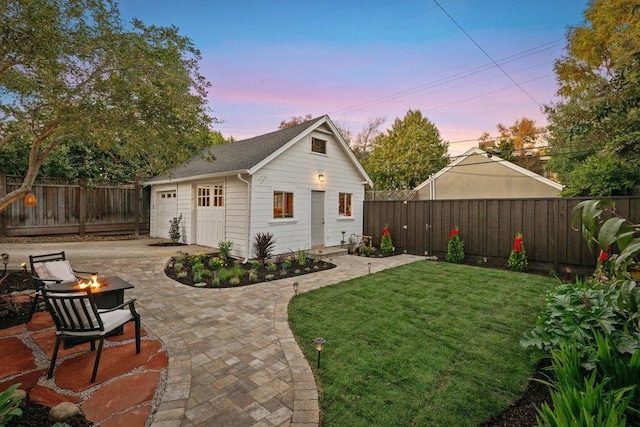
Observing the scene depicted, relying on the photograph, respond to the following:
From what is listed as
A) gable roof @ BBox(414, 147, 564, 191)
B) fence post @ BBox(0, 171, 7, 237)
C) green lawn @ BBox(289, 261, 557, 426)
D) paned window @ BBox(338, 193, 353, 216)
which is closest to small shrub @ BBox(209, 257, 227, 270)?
green lawn @ BBox(289, 261, 557, 426)

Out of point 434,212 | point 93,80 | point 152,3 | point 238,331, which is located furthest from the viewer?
point 434,212

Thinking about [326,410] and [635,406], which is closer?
[635,406]

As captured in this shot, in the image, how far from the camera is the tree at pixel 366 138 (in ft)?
89.1

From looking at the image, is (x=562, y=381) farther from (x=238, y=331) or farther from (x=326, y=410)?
(x=238, y=331)

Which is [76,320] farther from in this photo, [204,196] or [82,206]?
[82,206]

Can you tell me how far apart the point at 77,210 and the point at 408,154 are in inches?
790

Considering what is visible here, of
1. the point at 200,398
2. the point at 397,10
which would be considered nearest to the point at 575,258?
the point at 397,10

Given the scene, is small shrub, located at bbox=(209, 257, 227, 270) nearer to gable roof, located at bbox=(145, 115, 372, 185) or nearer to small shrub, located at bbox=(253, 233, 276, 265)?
small shrub, located at bbox=(253, 233, 276, 265)

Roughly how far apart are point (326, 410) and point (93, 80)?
5.64 metres

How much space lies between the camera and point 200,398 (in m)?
2.52

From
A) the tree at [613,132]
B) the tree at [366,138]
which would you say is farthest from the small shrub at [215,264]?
the tree at [366,138]

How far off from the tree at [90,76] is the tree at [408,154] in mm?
19473

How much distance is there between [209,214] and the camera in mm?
10031

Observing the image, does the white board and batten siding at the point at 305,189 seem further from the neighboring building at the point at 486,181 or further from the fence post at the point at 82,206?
the neighboring building at the point at 486,181
